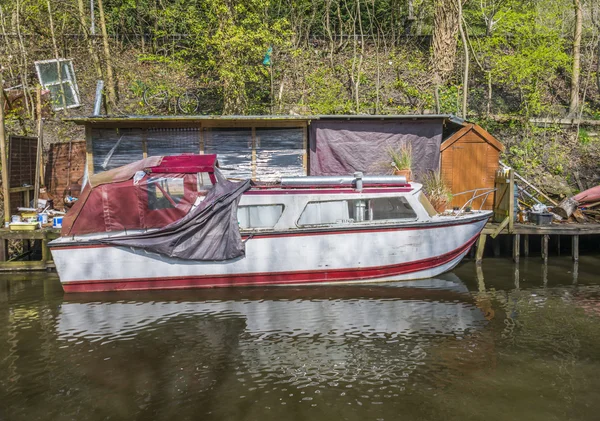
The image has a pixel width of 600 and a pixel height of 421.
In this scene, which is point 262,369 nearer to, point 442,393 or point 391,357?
point 391,357

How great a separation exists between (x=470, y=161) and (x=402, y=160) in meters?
2.44

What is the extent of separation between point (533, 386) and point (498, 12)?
21244mm

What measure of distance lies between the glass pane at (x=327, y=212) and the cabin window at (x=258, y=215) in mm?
645

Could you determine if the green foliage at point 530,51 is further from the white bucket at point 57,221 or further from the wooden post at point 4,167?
the wooden post at point 4,167

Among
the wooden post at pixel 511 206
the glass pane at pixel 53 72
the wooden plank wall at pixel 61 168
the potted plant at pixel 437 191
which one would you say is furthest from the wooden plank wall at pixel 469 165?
the glass pane at pixel 53 72

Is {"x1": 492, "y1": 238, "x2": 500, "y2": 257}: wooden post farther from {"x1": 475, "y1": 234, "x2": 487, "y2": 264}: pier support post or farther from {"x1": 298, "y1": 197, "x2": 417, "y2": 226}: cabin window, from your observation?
{"x1": 298, "y1": 197, "x2": 417, "y2": 226}: cabin window

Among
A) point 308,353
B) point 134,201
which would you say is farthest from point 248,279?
point 308,353

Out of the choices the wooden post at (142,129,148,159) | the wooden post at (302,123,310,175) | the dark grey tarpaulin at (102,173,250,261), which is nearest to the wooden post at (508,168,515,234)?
the wooden post at (302,123,310,175)

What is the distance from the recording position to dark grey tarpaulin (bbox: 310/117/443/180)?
47.5 ft

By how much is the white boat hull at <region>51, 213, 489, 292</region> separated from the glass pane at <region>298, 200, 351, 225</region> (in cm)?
35

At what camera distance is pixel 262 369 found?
6891 mm

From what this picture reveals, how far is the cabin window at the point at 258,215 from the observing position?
1056 centimetres

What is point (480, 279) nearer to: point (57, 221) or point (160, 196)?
point (160, 196)

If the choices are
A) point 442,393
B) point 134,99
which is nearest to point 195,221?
point 442,393
